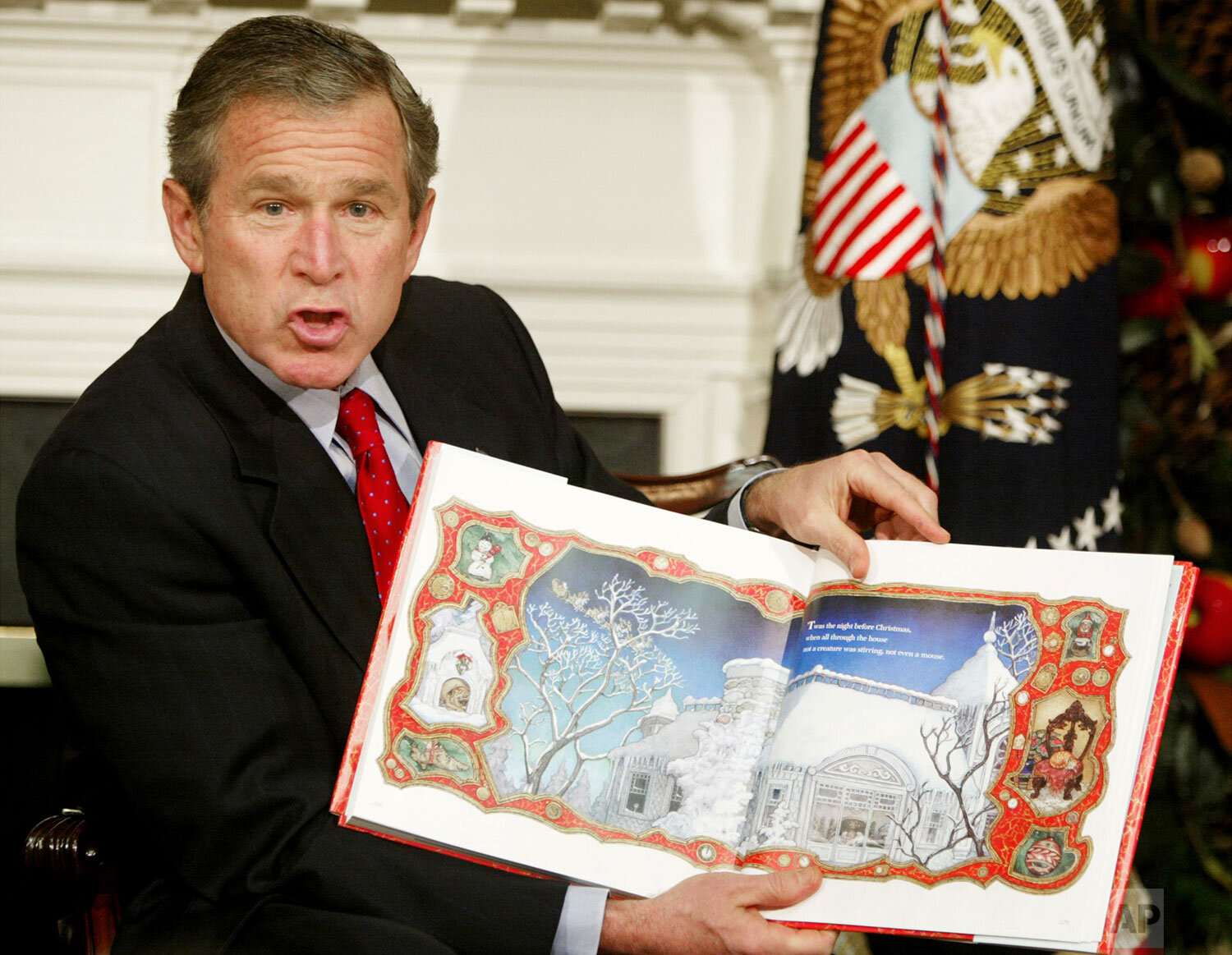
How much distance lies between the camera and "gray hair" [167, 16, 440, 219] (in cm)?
108

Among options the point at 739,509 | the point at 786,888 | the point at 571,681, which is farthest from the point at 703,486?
the point at 786,888

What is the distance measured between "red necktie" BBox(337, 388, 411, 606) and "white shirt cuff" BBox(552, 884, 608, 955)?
1.04ft

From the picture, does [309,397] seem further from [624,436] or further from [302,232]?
[624,436]

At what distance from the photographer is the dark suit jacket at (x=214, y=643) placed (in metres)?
0.97

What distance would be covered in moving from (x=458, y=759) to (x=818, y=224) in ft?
3.87

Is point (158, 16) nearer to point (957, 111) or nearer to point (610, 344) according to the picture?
point (610, 344)

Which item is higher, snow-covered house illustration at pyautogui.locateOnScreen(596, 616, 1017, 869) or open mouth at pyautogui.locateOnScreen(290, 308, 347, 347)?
open mouth at pyautogui.locateOnScreen(290, 308, 347, 347)

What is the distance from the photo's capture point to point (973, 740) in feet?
3.12

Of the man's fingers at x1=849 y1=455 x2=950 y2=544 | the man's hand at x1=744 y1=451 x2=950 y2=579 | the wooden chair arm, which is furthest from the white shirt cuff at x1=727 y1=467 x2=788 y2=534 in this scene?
the wooden chair arm

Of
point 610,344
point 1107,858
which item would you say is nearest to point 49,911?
point 610,344

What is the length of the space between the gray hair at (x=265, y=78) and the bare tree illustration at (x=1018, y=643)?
0.70m

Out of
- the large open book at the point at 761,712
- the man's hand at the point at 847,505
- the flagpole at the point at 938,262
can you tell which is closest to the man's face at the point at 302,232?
the large open book at the point at 761,712

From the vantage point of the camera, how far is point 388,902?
96cm

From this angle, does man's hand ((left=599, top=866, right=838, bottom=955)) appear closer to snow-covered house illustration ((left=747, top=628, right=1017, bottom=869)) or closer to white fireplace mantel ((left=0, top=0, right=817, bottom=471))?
snow-covered house illustration ((left=747, top=628, right=1017, bottom=869))
